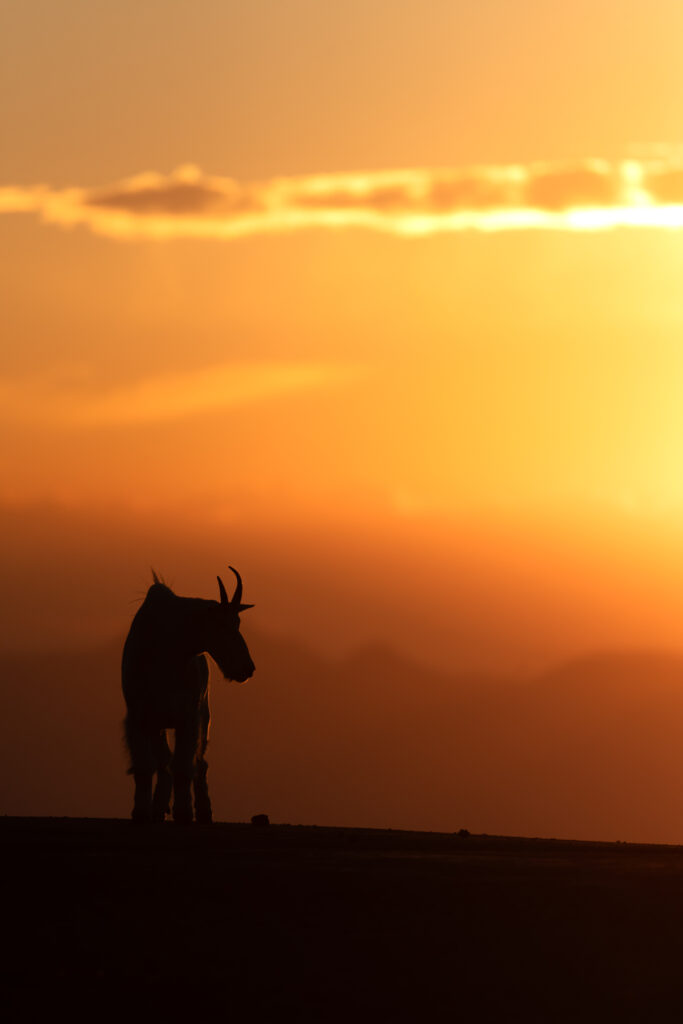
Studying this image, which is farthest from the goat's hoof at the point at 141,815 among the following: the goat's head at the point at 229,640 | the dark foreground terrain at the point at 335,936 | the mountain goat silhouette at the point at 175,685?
the dark foreground terrain at the point at 335,936

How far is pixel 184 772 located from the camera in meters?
32.9

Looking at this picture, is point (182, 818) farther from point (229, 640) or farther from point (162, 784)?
point (229, 640)

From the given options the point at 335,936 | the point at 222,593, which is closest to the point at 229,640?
the point at 222,593

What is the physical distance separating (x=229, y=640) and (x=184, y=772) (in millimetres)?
2610

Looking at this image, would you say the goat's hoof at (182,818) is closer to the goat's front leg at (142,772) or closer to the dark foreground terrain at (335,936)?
the goat's front leg at (142,772)

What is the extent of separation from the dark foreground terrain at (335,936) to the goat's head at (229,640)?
901 centimetres

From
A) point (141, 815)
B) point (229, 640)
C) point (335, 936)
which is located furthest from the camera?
point (229, 640)

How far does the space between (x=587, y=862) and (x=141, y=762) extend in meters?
10.5

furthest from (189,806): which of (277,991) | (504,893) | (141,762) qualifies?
(277,991)

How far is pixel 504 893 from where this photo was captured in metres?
20.3

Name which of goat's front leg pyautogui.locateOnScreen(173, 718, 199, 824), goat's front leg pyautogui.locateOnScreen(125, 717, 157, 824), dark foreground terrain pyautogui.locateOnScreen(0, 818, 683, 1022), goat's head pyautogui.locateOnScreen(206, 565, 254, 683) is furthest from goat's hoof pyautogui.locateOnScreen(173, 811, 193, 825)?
dark foreground terrain pyautogui.locateOnScreen(0, 818, 683, 1022)

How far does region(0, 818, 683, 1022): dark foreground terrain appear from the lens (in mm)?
15047

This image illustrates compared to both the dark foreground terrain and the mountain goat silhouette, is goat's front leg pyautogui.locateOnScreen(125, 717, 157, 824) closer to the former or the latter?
the mountain goat silhouette

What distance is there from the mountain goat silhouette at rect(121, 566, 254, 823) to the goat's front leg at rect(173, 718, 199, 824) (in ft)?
0.06
